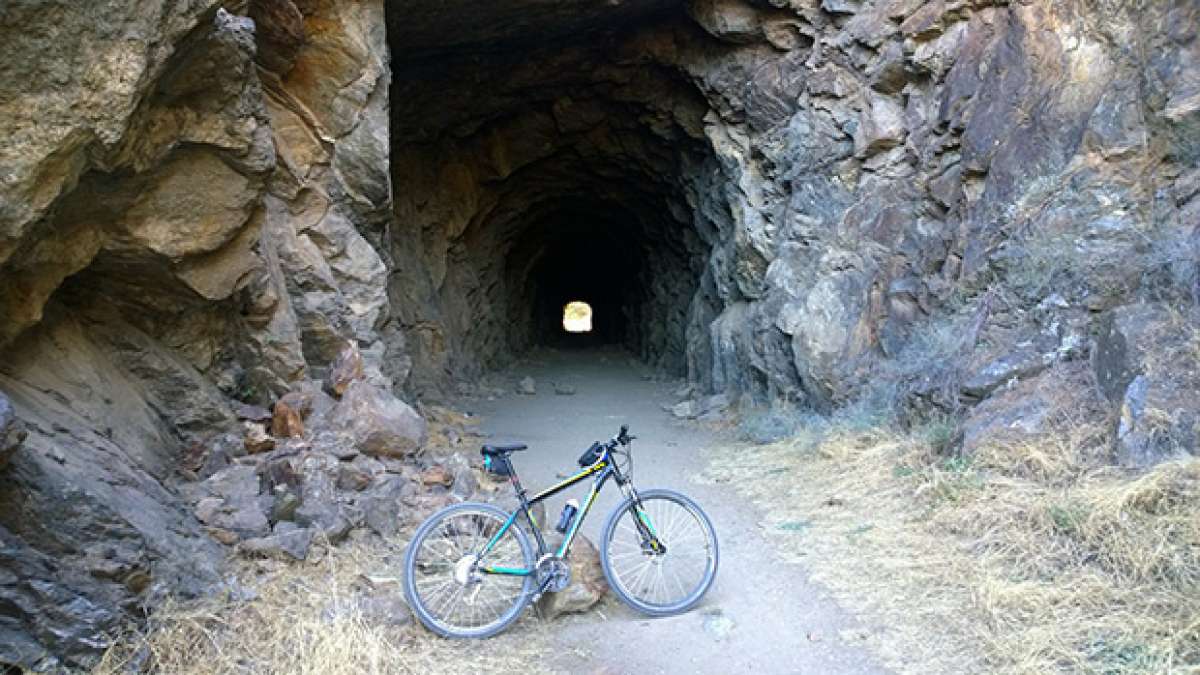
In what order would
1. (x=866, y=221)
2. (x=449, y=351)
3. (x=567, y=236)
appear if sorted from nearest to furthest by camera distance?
(x=866, y=221)
(x=449, y=351)
(x=567, y=236)

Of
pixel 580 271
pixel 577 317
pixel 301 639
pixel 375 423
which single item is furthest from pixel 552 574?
pixel 577 317

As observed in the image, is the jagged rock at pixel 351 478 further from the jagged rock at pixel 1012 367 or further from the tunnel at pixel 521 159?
the tunnel at pixel 521 159

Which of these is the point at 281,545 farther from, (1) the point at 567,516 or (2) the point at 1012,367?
(2) the point at 1012,367

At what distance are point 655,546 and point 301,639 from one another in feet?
6.54

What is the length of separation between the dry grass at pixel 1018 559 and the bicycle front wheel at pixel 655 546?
36.8 inches

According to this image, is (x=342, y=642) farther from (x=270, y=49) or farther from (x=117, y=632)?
(x=270, y=49)

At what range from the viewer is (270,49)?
754 centimetres

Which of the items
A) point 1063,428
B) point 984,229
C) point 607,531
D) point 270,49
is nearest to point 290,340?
point 270,49

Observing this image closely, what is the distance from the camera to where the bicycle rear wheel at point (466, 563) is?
14.7 ft

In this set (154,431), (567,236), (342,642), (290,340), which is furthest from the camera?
(567,236)

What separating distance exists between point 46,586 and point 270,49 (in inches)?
218

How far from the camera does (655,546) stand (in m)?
4.86

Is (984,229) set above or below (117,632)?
above

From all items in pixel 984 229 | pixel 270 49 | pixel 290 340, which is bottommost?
pixel 290 340
